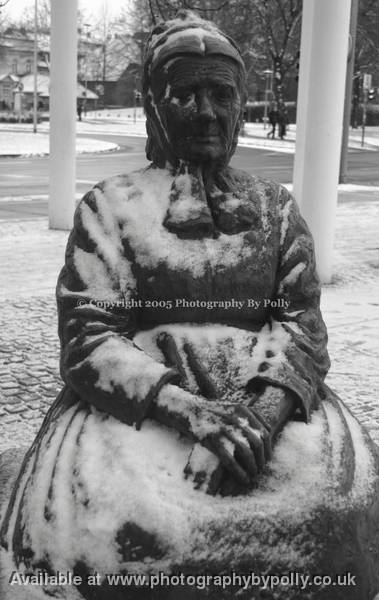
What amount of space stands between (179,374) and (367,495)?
0.70m

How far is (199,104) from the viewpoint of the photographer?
269cm

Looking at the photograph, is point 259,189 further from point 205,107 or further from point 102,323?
point 102,323

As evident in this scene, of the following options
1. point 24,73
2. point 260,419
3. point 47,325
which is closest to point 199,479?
point 260,419

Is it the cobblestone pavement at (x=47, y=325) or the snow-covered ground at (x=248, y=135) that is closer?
the cobblestone pavement at (x=47, y=325)

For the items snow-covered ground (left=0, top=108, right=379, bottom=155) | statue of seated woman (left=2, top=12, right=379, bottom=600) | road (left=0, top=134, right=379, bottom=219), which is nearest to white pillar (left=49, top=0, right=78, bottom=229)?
road (left=0, top=134, right=379, bottom=219)

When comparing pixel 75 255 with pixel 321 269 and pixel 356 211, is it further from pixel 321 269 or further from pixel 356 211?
pixel 356 211

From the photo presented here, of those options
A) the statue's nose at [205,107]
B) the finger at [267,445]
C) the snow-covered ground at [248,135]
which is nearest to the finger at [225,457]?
the finger at [267,445]

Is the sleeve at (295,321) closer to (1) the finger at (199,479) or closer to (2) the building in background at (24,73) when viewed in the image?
(1) the finger at (199,479)

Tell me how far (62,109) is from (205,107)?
8.68 meters

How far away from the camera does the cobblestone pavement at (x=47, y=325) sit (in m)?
5.10

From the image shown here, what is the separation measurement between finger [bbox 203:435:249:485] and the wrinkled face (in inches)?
38.4

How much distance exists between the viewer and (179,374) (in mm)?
2613

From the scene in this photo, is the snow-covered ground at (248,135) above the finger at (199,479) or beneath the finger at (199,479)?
beneath

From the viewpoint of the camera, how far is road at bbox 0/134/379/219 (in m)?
14.5
